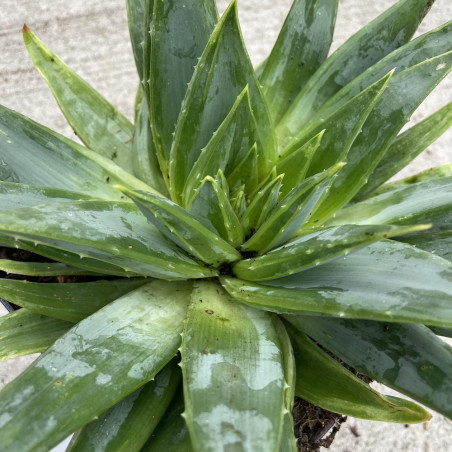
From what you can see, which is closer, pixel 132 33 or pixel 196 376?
pixel 196 376

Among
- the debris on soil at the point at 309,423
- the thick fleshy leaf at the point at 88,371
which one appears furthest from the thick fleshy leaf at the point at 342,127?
the debris on soil at the point at 309,423

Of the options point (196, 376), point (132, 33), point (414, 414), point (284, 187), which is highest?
point (132, 33)

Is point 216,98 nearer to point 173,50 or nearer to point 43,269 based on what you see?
point 173,50

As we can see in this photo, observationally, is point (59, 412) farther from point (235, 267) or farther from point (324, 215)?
point (324, 215)

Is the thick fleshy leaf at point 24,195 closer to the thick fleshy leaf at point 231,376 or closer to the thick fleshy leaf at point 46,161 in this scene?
the thick fleshy leaf at point 46,161

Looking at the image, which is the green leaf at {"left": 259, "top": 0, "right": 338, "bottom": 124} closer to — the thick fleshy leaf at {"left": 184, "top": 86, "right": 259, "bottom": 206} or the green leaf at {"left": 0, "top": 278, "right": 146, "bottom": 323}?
the thick fleshy leaf at {"left": 184, "top": 86, "right": 259, "bottom": 206}

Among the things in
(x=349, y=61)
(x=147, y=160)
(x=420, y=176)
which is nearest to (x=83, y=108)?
(x=147, y=160)

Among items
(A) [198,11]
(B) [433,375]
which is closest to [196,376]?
(B) [433,375]
